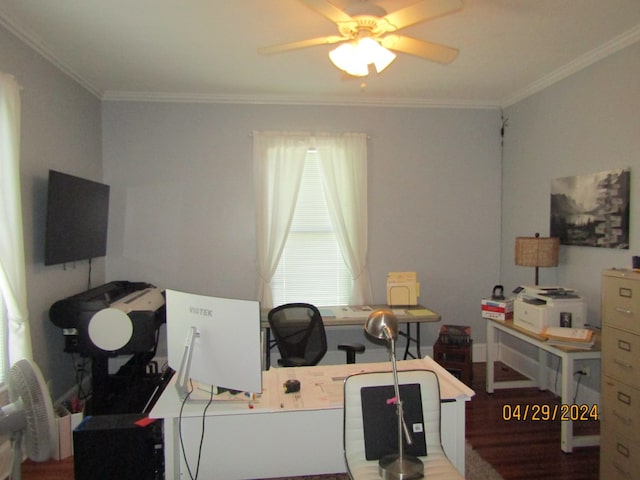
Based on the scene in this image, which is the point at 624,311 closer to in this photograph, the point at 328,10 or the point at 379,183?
the point at 328,10

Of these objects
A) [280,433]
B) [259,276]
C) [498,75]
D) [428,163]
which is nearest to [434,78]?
[498,75]

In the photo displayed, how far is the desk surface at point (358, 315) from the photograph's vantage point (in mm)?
3613

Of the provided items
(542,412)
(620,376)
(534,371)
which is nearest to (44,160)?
(620,376)

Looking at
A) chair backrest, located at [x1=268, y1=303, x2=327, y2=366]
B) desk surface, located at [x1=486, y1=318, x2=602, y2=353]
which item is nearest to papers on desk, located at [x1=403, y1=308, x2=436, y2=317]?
desk surface, located at [x1=486, y1=318, x2=602, y2=353]

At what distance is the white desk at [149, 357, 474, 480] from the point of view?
1880 mm

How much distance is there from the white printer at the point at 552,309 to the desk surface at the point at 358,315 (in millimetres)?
761

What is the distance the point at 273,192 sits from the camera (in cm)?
411

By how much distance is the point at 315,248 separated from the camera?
4.29 m

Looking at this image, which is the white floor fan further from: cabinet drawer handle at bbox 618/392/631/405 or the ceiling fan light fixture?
cabinet drawer handle at bbox 618/392/631/405

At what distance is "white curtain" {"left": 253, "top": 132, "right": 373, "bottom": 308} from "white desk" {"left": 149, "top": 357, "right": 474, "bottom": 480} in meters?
2.14

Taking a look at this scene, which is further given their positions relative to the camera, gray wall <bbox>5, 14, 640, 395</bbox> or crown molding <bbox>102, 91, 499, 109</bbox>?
crown molding <bbox>102, 91, 499, 109</bbox>

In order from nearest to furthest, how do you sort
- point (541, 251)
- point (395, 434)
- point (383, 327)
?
point (383, 327)
point (395, 434)
point (541, 251)

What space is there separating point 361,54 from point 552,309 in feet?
7.57

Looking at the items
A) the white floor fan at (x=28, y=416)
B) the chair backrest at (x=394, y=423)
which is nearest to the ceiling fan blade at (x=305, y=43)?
the chair backrest at (x=394, y=423)
